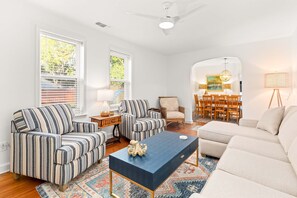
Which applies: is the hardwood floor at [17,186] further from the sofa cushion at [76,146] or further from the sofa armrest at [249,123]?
the sofa armrest at [249,123]

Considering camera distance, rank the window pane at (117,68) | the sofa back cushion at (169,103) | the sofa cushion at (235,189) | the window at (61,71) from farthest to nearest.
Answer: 1. the sofa back cushion at (169,103)
2. the window pane at (117,68)
3. the window at (61,71)
4. the sofa cushion at (235,189)

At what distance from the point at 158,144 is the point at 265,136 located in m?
1.55

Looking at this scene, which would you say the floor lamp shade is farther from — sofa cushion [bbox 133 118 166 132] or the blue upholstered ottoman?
the blue upholstered ottoman

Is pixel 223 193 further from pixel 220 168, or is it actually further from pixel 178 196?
pixel 178 196

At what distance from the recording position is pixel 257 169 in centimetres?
129

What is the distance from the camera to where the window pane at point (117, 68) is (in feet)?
12.3

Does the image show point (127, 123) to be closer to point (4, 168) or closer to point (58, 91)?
point (58, 91)

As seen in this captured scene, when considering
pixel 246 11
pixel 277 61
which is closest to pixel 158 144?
pixel 246 11

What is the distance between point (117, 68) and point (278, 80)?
149 inches

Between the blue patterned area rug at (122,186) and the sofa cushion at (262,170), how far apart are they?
21.9 inches

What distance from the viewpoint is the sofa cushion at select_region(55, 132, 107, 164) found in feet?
5.40

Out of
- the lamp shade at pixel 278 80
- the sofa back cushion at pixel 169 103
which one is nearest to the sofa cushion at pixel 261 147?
the lamp shade at pixel 278 80

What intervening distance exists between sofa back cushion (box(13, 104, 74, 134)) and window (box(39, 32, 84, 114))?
1.55ft

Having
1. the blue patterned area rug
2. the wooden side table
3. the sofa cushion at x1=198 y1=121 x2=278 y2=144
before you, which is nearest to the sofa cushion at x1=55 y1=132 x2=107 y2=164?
the blue patterned area rug
